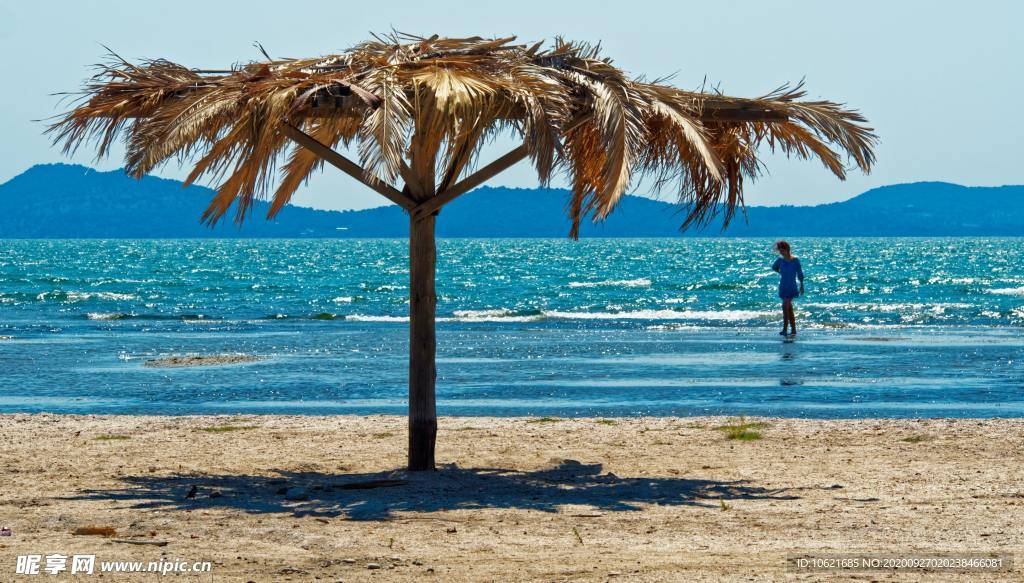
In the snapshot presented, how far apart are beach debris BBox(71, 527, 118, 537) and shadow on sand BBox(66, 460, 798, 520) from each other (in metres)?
0.80

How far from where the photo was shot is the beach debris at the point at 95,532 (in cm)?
637

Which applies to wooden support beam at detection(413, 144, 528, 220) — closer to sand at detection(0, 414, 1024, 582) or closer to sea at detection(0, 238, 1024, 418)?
sand at detection(0, 414, 1024, 582)

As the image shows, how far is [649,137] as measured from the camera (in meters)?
8.16

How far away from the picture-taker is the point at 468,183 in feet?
26.1

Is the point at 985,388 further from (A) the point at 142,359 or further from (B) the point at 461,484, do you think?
(A) the point at 142,359

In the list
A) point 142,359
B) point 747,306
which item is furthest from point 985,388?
point 747,306

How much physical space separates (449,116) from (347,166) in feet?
3.68

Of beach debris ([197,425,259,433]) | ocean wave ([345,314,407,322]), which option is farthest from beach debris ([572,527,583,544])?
ocean wave ([345,314,407,322])

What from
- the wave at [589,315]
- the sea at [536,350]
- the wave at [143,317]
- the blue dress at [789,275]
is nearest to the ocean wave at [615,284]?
the sea at [536,350]

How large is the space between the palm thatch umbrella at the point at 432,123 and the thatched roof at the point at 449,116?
0.04 feet

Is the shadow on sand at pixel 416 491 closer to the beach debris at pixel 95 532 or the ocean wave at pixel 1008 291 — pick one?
the beach debris at pixel 95 532

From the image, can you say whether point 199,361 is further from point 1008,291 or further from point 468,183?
point 1008,291

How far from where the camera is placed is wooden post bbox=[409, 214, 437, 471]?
318 inches

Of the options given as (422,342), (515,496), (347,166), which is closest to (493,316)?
(422,342)
